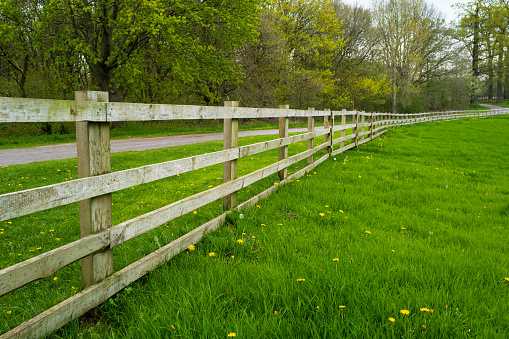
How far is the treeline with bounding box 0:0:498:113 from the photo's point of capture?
54.2 ft

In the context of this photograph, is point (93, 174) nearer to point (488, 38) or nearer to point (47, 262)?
point (47, 262)

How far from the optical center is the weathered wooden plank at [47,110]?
1.81 meters

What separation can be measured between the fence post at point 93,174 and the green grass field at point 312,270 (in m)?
0.28

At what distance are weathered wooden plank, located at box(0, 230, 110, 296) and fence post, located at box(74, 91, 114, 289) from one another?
0.08 meters

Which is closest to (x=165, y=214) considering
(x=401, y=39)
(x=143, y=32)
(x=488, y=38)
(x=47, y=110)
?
(x=47, y=110)

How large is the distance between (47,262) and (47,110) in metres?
0.86

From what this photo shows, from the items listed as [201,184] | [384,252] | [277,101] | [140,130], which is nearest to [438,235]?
[384,252]

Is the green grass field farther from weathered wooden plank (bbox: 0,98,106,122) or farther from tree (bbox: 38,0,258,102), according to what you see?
tree (bbox: 38,0,258,102)

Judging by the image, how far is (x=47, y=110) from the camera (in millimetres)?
1976

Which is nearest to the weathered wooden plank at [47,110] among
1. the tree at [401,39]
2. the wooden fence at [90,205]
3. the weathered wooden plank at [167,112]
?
the wooden fence at [90,205]

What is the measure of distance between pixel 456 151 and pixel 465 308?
10471 millimetres

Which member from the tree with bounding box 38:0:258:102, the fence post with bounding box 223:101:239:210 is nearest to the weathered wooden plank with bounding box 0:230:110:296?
the fence post with bounding box 223:101:239:210

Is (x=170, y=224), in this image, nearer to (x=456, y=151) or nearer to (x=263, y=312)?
(x=263, y=312)

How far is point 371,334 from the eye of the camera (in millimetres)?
1997
